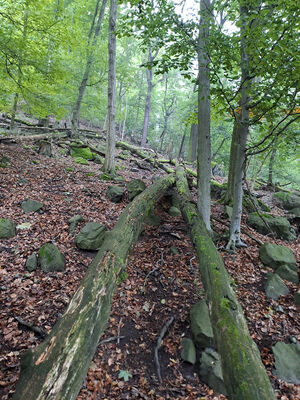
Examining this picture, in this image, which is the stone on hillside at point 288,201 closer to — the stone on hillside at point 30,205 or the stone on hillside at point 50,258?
the stone on hillside at point 50,258

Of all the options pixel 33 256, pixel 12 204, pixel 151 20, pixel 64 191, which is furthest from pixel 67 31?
pixel 33 256

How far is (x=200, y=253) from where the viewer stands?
425cm

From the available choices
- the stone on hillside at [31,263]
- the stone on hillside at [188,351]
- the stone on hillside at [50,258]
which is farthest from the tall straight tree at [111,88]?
the stone on hillside at [188,351]

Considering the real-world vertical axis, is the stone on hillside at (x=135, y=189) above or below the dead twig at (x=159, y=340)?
above

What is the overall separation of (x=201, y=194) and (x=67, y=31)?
6.83m

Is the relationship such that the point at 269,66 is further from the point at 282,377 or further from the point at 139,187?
the point at 282,377

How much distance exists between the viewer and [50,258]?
447 centimetres

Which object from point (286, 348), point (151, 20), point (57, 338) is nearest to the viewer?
point (57, 338)

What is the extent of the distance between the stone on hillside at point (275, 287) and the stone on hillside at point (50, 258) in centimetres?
440

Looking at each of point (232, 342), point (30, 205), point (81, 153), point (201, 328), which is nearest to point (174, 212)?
point (201, 328)

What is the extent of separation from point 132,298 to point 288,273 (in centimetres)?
374

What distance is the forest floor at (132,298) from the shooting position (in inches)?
122

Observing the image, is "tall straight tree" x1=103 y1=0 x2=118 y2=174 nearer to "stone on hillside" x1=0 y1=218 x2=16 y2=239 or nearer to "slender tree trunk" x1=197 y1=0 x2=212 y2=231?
"slender tree trunk" x1=197 y1=0 x2=212 y2=231

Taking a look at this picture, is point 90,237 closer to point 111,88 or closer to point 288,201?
point 111,88
